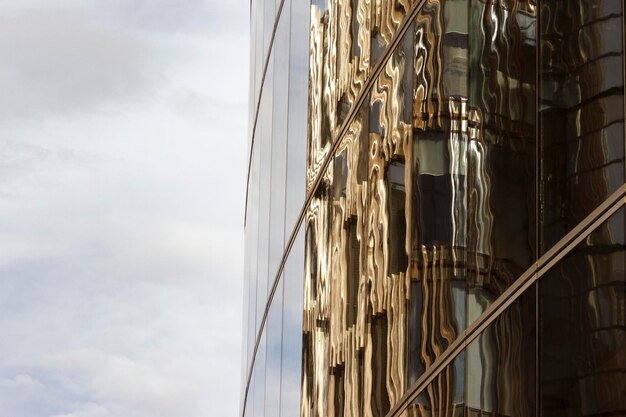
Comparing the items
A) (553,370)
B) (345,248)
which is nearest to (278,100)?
(345,248)

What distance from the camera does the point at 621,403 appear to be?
7.51m

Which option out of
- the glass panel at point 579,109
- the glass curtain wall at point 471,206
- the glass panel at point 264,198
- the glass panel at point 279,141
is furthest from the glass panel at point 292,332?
the glass panel at point 579,109

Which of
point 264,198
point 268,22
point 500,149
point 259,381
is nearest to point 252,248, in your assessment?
point 264,198

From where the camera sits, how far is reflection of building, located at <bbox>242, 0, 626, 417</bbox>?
8117 mm

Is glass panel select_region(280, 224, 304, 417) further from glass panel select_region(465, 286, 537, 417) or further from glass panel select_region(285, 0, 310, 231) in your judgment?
glass panel select_region(465, 286, 537, 417)

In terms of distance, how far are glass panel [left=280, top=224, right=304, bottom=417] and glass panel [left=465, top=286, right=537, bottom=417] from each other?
8.40 meters

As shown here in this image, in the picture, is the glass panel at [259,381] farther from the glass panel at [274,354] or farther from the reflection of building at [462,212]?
the reflection of building at [462,212]

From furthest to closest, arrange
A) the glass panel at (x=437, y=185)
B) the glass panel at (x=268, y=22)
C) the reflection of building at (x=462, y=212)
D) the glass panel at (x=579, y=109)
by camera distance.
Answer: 1. the glass panel at (x=268, y=22)
2. the glass panel at (x=437, y=185)
3. the reflection of building at (x=462, y=212)
4. the glass panel at (x=579, y=109)

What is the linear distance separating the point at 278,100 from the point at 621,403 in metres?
16.3

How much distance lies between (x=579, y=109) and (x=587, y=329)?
5.18 ft

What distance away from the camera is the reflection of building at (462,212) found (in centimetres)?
812

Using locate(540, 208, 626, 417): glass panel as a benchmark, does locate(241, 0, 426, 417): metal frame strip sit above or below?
above

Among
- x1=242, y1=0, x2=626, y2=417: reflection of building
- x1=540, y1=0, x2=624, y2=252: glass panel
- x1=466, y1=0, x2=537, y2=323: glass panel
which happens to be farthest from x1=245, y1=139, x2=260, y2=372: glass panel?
x1=540, y1=0, x2=624, y2=252: glass panel

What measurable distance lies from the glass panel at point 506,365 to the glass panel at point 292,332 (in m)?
8.40
